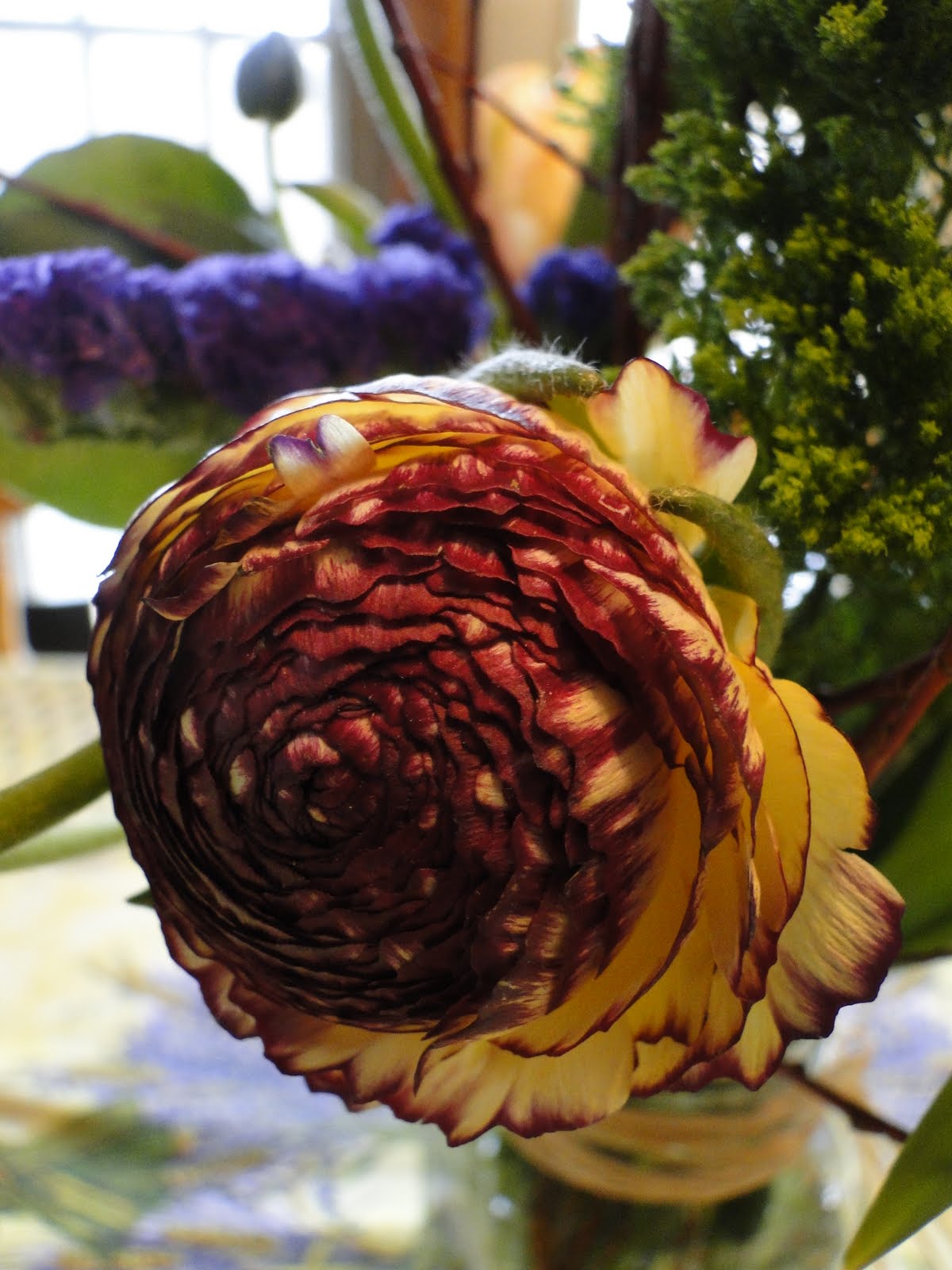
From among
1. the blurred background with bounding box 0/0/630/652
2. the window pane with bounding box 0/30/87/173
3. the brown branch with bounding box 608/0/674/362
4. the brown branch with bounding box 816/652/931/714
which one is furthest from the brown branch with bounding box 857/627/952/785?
the window pane with bounding box 0/30/87/173

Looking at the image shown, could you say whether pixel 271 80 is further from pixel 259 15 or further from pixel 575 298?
pixel 259 15

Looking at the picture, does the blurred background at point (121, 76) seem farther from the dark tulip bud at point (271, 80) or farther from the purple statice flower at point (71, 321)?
the purple statice flower at point (71, 321)

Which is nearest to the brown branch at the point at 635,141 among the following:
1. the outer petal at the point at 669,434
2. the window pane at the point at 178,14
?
the outer petal at the point at 669,434

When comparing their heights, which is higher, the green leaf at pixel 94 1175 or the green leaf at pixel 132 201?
the green leaf at pixel 132 201

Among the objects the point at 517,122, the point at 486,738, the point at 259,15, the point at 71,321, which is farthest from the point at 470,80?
the point at 259,15

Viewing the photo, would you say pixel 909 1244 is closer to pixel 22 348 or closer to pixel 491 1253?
pixel 491 1253

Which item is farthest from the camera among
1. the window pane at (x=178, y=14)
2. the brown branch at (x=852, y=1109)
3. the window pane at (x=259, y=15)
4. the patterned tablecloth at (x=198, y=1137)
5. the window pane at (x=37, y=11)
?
the window pane at (x=37, y=11)
